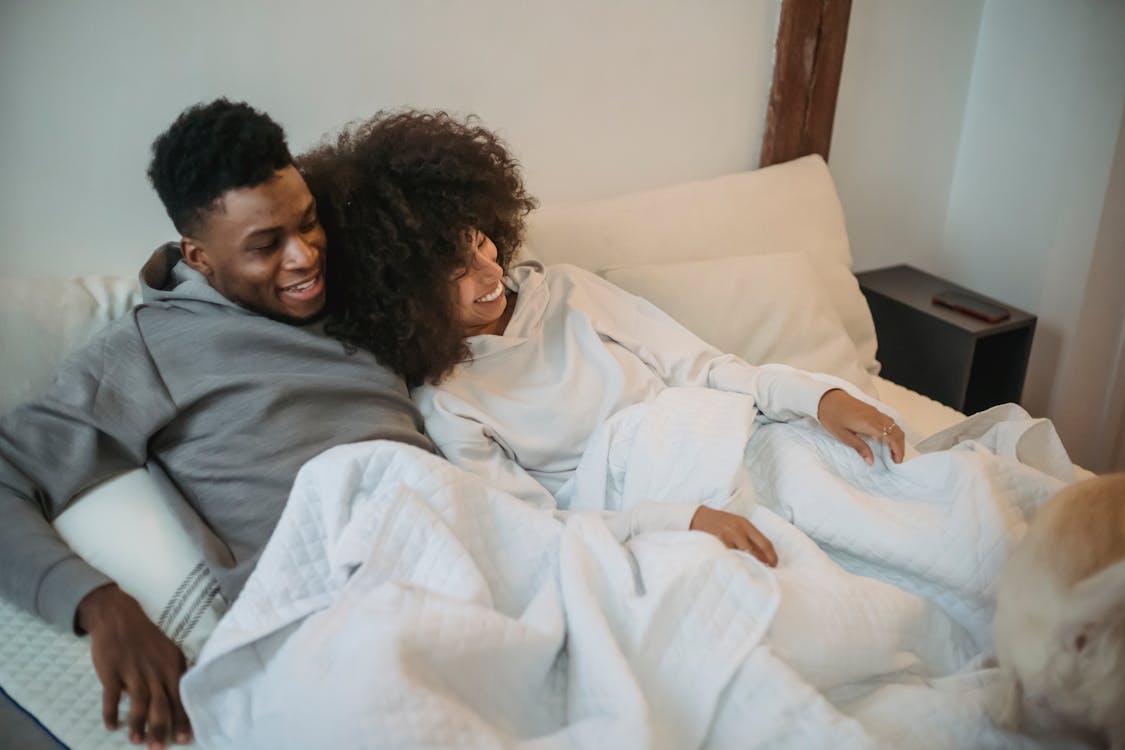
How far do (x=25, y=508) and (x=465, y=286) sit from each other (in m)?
0.64

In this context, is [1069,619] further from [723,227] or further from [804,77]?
[804,77]

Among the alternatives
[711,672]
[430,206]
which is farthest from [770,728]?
[430,206]

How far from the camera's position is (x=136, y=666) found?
1.09 metres

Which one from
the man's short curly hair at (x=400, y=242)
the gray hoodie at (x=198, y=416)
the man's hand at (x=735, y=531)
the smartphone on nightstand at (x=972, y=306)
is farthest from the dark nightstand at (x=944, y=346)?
the gray hoodie at (x=198, y=416)

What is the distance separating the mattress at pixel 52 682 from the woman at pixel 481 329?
20.8 inches

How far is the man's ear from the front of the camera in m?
1.31

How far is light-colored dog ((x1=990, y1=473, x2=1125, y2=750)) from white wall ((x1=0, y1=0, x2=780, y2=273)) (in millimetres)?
1188

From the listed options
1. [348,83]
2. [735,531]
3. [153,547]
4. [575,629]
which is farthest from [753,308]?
[153,547]

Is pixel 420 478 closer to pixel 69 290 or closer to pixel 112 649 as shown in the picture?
pixel 112 649

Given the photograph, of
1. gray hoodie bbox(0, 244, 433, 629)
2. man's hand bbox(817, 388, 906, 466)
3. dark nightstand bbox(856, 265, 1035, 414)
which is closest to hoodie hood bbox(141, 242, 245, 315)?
gray hoodie bbox(0, 244, 433, 629)

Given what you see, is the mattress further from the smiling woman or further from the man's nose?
the smiling woman

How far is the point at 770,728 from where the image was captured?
99 centimetres

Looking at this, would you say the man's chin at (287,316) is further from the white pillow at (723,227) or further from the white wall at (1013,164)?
the white wall at (1013,164)

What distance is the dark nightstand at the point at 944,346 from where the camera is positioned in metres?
2.17
